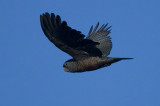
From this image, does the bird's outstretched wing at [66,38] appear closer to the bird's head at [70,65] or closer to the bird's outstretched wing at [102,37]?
the bird's head at [70,65]

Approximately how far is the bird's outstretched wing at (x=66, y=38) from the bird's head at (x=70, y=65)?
7.3 inches

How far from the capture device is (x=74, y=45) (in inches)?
346

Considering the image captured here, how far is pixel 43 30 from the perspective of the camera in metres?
8.35

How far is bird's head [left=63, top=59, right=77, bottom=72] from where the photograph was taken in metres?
9.32

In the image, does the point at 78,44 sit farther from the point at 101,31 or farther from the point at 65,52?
the point at 101,31

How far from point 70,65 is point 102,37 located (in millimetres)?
3049

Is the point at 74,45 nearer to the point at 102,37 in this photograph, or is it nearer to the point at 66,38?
the point at 66,38

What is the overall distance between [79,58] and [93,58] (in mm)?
377

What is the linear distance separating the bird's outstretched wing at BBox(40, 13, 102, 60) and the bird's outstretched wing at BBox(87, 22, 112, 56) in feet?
6.77

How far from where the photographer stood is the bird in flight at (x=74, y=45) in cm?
813

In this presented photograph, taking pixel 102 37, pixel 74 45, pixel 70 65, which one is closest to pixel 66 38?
pixel 74 45

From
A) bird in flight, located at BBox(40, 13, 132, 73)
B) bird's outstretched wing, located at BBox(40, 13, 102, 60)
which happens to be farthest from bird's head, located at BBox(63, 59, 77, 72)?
bird's outstretched wing, located at BBox(40, 13, 102, 60)

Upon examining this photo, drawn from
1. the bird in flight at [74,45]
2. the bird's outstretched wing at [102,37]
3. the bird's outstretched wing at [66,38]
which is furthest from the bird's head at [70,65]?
the bird's outstretched wing at [102,37]

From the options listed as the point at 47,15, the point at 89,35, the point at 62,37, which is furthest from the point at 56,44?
the point at 89,35
